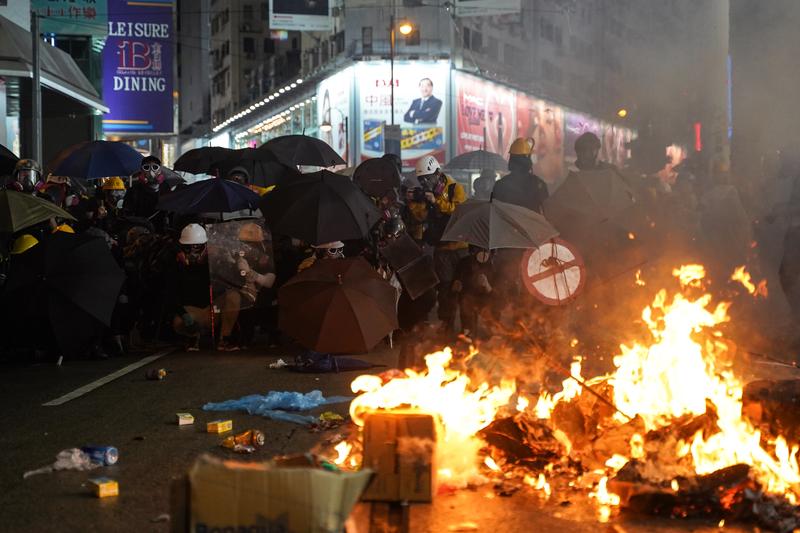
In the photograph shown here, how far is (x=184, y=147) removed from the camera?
312ft

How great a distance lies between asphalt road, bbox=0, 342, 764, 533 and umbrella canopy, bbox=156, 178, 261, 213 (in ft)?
5.26

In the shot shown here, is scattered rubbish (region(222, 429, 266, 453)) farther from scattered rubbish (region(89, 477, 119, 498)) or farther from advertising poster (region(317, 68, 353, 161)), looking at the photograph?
advertising poster (region(317, 68, 353, 161))

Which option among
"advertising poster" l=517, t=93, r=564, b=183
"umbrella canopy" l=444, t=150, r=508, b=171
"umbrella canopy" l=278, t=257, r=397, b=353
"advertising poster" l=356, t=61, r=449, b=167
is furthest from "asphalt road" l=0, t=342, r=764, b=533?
"advertising poster" l=517, t=93, r=564, b=183

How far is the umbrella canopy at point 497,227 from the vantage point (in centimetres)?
979

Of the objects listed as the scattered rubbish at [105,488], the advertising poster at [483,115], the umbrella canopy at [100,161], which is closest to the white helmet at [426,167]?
the umbrella canopy at [100,161]

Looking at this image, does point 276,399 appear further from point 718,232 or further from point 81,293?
point 718,232

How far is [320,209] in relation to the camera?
1051 centimetres

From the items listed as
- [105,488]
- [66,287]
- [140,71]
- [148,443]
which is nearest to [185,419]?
[148,443]

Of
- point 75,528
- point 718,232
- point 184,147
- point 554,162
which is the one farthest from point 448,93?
point 184,147

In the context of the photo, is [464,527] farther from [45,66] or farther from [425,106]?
[425,106]

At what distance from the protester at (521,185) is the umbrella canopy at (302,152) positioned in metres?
2.81

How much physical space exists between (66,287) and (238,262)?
7.18ft

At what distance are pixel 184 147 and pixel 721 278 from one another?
277ft

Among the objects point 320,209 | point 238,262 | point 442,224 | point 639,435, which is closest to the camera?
point 639,435
